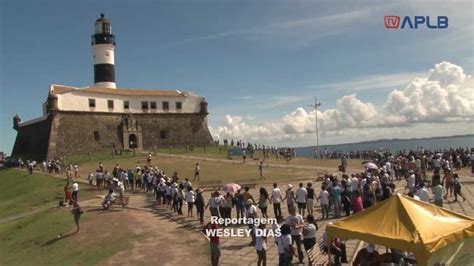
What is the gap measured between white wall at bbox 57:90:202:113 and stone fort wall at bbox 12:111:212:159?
0.59 metres

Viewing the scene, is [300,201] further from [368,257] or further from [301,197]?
[368,257]

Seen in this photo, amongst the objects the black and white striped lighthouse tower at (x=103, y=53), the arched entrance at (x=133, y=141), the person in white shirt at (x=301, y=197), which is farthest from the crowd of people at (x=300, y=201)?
the black and white striped lighthouse tower at (x=103, y=53)

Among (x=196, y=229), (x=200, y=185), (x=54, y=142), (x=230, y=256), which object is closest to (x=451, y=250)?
(x=230, y=256)

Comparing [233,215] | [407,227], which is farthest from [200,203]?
[407,227]

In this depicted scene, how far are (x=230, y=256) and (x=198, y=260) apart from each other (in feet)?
3.17

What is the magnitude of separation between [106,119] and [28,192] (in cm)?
1984

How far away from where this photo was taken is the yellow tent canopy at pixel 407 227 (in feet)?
24.2

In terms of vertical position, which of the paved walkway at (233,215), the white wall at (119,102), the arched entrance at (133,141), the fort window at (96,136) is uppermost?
the white wall at (119,102)

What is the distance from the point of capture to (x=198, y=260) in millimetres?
12016

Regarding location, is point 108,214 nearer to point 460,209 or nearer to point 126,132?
point 460,209

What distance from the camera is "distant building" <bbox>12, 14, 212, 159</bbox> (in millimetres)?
43750

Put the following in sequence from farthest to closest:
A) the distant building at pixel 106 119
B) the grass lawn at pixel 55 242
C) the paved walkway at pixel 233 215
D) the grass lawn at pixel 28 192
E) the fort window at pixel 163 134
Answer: the fort window at pixel 163 134
the distant building at pixel 106 119
the grass lawn at pixel 28 192
the grass lawn at pixel 55 242
the paved walkway at pixel 233 215

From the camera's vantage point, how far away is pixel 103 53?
51.3 meters

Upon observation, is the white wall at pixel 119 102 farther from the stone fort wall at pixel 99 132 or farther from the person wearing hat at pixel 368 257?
the person wearing hat at pixel 368 257
